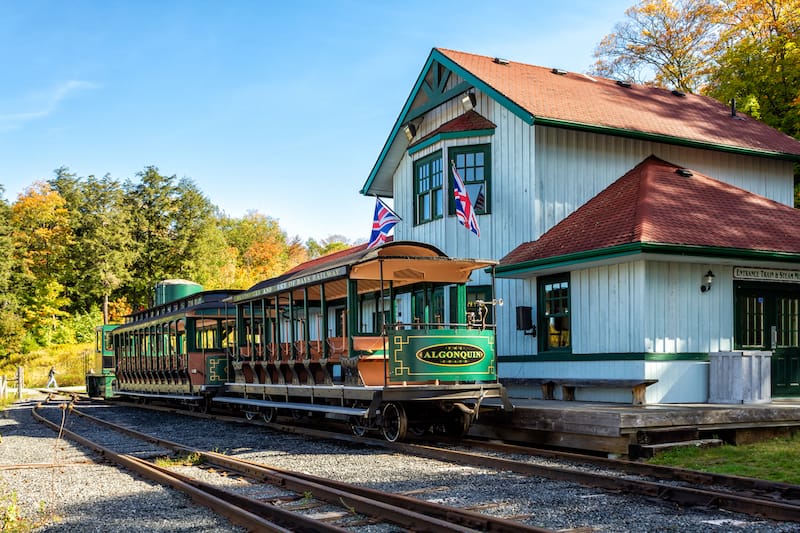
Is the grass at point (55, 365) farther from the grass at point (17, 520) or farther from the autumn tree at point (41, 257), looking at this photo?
the grass at point (17, 520)

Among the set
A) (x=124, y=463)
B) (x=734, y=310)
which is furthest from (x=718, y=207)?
(x=124, y=463)

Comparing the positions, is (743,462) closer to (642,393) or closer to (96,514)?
(642,393)

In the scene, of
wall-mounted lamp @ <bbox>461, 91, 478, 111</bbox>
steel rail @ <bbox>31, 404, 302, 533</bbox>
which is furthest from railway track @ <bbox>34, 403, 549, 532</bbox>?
wall-mounted lamp @ <bbox>461, 91, 478, 111</bbox>

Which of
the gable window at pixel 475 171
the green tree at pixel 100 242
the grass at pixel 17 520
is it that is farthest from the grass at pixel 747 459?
the green tree at pixel 100 242

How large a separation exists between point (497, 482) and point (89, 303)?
2300 inches

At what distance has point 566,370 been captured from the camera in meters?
15.9

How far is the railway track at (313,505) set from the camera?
664 centimetres

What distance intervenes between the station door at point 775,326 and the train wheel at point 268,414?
8.94m

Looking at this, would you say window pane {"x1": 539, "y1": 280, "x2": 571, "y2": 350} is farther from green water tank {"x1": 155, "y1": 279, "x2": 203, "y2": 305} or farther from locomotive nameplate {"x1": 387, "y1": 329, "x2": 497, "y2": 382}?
green water tank {"x1": 155, "y1": 279, "x2": 203, "y2": 305}

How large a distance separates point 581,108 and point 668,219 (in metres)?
4.62

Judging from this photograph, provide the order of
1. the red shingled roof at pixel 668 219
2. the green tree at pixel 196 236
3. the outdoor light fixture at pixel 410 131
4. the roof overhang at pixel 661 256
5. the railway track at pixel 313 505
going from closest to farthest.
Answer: the railway track at pixel 313 505
the roof overhang at pixel 661 256
the red shingled roof at pixel 668 219
the outdoor light fixture at pixel 410 131
the green tree at pixel 196 236

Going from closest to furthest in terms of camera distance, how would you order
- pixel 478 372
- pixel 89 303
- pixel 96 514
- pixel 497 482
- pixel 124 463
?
pixel 96 514, pixel 497 482, pixel 124 463, pixel 478 372, pixel 89 303

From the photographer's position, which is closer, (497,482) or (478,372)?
(497,482)

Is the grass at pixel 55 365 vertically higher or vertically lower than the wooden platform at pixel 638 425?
lower
